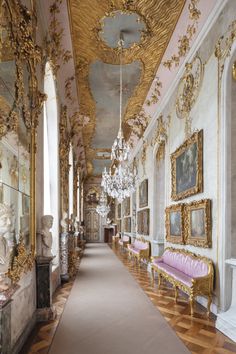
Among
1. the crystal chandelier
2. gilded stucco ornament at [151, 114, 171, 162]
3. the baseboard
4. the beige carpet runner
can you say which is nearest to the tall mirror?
the baseboard

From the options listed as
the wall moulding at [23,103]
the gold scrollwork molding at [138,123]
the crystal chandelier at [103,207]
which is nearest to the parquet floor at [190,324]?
the wall moulding at [23,103]

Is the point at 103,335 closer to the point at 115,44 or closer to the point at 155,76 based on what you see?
the point at 115,44

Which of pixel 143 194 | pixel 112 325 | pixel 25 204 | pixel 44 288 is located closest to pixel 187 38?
pixel 25 204

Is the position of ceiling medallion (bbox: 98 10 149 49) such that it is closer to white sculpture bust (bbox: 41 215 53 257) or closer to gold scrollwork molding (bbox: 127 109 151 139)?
white sculpture bust (bbox: 41 215 53 257)

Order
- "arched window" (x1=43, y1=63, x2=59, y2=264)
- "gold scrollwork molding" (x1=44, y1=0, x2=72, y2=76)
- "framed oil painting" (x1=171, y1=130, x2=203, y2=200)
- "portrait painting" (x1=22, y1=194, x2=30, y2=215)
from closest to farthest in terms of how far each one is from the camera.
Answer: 1. "portrait painting" (x1=22, y1=194, x2=30, y2=215)
2. "gold scrollwork molding" (x1=44, y1=0, x2=72, y2=76)
3. "framed oil painting" (x1=171, y1=130, x2=203, y2=200)
4. "arched window" (x1=43, y1=63, x2=59, y2=264)

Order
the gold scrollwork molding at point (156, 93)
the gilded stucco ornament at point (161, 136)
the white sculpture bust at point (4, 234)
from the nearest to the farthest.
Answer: the white sculpture bust at point (4, 234)
the gold scrollwork molding at point (156, 93)
the gilded stucco ornament at point (161, 136)

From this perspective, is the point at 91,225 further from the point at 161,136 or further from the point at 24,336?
the point at 24,336

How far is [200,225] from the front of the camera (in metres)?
7.18

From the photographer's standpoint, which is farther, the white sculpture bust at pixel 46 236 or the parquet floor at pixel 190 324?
the white sculpture bust at pixel 46 236

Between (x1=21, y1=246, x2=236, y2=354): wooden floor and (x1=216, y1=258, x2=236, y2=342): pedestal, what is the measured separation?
0.31 ft

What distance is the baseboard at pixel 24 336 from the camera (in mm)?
4163

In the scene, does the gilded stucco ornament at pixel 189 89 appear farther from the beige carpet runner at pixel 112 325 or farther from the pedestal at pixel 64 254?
the pedestal at pixel 64 254

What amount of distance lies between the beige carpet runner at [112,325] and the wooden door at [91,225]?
23604mm

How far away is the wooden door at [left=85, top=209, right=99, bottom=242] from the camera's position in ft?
105
